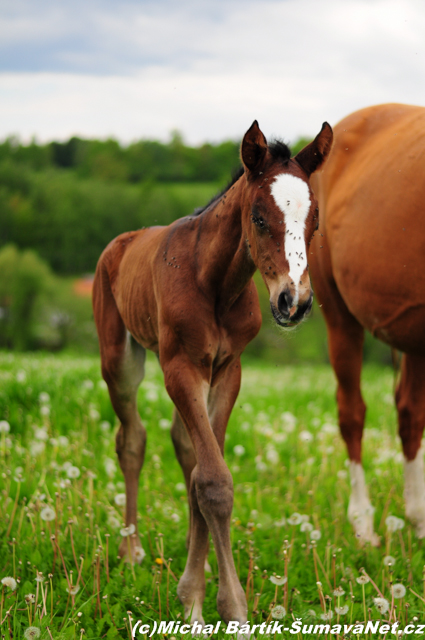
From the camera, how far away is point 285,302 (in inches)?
87.2

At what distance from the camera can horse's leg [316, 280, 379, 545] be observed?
4.58 m

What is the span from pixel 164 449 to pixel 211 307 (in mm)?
3265

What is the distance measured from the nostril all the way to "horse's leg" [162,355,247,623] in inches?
26.0

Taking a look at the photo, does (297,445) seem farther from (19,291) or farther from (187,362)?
(19,291)

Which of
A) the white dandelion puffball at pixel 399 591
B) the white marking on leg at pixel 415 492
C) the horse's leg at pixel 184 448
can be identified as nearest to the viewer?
the white dandelion puffball at pixel 399 591

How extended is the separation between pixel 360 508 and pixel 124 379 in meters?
2.00

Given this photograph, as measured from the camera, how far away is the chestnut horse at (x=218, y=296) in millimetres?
2312

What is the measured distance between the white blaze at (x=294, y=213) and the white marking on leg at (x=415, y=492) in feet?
8.94

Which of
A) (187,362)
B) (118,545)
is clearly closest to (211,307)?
(187,362)

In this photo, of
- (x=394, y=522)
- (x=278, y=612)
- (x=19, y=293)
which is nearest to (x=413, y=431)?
(x=394, y=522)

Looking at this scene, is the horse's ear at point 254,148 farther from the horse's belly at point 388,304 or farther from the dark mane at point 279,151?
the horse's belly at point 388,304

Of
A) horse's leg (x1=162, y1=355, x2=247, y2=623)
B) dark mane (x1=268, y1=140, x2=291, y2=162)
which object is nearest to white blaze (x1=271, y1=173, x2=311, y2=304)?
dark mane (x1=268, y1=140, x2=291, y2=162)

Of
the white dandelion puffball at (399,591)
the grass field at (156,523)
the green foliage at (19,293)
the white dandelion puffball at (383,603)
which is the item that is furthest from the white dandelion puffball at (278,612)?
the green foliage at (19,293)

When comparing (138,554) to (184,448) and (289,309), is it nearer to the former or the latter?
(184,448)
